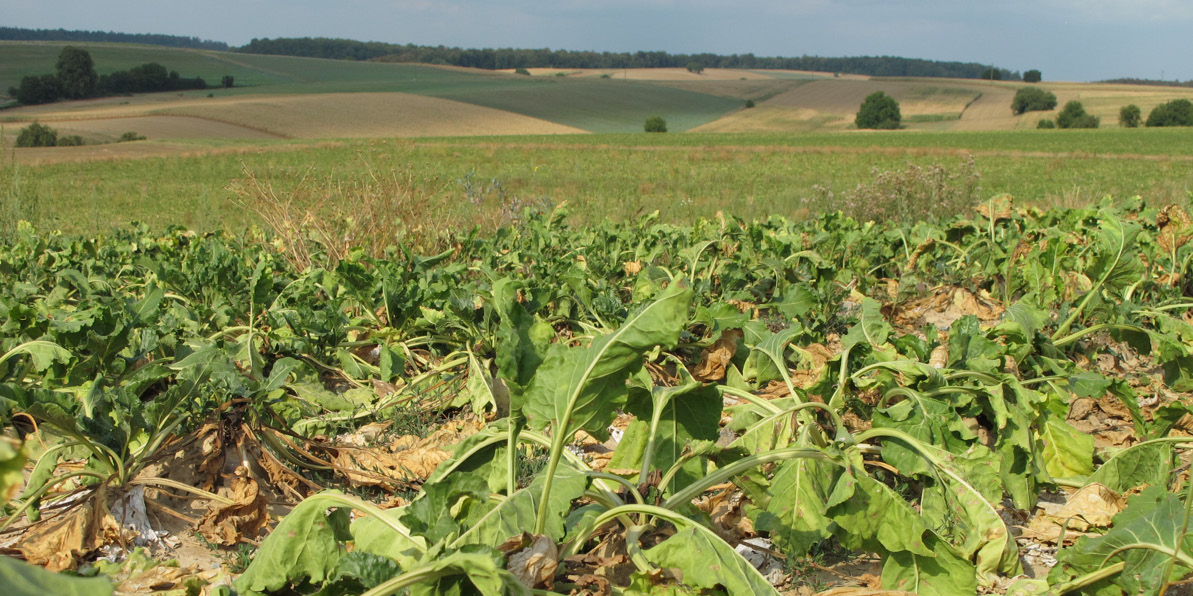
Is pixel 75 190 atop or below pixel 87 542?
below

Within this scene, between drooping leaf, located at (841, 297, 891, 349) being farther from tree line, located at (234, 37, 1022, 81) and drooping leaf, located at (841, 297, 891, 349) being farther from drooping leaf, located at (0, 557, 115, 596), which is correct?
tree line, located at (234, 37, 1022, 81)

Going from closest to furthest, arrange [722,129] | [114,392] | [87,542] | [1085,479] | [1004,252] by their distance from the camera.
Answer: [87,542]
[114,392]
[1085,479]
[1004,252]
[722,129]

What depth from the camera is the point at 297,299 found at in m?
4.34

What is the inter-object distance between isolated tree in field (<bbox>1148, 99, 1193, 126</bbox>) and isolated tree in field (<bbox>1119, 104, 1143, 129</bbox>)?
123 cm

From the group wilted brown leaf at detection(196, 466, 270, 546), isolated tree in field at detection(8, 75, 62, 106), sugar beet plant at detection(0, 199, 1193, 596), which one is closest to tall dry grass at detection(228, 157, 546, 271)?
sugar beet plant at detection(0, 199, 1193, 596)

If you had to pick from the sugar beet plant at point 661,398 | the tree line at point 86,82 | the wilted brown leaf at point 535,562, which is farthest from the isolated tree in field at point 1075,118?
the tree line at point 86,82

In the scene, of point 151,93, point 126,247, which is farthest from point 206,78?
point 126,247

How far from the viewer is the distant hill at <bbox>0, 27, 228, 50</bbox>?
14825 cm

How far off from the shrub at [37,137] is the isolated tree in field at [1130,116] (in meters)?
74.7

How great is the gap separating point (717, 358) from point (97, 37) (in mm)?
209071

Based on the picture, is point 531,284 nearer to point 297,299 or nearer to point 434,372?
point 434,372

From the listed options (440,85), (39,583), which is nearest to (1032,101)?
(440,85)

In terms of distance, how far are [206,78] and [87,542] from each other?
102 m

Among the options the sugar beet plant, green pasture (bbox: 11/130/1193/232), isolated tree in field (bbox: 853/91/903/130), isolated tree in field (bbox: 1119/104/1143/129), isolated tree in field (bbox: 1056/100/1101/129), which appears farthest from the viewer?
isolated tree in field (bbox: 853/91/903/130)
